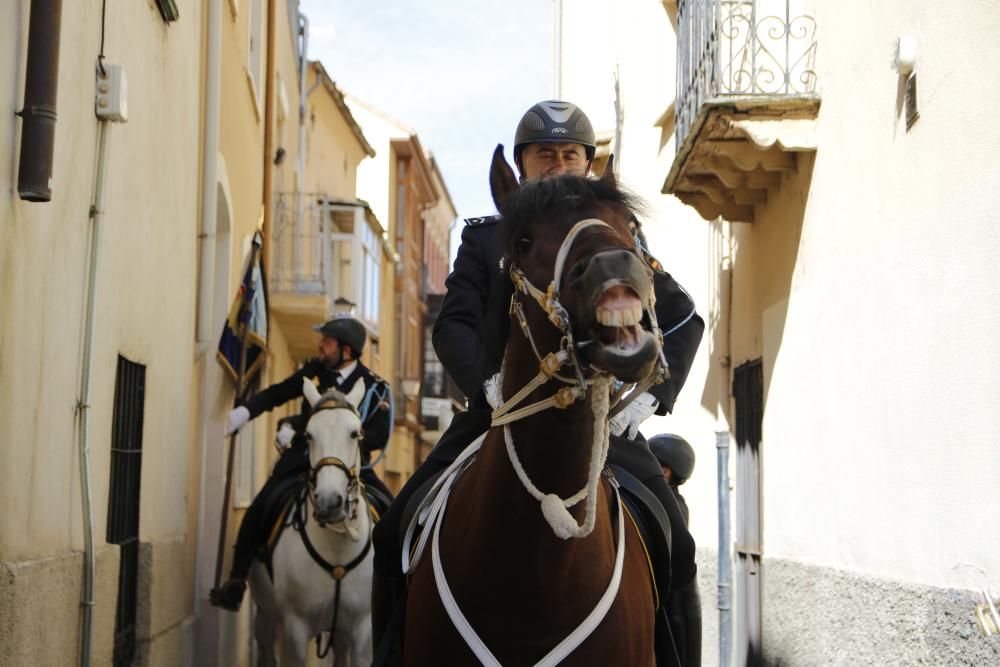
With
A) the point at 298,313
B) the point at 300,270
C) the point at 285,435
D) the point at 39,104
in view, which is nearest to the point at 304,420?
the point at 285,435

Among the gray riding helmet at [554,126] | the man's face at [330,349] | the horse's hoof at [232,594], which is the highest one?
the gray riding helmet at [554,126]

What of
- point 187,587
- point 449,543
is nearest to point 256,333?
point 187,587

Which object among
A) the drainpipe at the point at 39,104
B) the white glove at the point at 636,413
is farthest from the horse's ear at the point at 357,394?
the white glove at the point at 636,413

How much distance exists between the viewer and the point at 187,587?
1156 cm

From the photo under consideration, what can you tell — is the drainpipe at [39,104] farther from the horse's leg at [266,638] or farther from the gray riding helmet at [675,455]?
the horse's leg at [266,638]

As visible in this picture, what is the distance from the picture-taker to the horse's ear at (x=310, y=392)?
10.5m

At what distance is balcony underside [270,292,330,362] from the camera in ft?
73.9

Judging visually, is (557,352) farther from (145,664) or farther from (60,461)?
(145,664)

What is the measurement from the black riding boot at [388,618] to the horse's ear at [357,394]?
17.9 feet

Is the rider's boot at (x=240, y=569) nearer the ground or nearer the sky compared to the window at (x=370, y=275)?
nearer the ground

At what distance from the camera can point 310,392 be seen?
1065cm

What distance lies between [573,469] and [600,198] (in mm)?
763

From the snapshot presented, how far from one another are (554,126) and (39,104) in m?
2.15

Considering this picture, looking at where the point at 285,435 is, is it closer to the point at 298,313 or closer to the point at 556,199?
the point at 556,199
